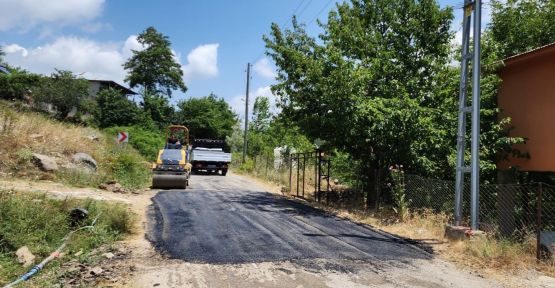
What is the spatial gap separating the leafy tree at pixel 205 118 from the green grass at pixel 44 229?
177 ft

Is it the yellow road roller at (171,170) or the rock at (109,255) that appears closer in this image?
the rock at (109,255)

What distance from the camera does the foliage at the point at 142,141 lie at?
135 feet

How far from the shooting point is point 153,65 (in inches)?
2640

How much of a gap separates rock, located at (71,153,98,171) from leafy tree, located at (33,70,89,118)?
2681 cm

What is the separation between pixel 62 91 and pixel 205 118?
23.0 meters

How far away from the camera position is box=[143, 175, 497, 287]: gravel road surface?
7047mm

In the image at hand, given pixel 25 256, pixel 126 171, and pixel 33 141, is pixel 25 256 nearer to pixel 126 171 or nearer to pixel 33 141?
pixel 33 141

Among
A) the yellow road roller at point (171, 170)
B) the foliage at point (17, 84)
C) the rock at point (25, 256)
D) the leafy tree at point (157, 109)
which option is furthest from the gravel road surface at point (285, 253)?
the leafy tree at point (157, 109)

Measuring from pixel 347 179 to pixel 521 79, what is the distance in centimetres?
899

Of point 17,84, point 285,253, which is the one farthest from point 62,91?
point 285,253

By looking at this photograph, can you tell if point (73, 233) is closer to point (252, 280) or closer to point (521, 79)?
point (252, 280)

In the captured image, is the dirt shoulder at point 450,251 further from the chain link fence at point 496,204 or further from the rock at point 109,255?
the rock at point 109,255

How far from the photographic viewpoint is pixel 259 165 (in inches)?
1384

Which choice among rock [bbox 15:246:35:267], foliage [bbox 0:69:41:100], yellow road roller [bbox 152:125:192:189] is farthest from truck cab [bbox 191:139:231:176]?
rock [bbox 15:246:35:267]
